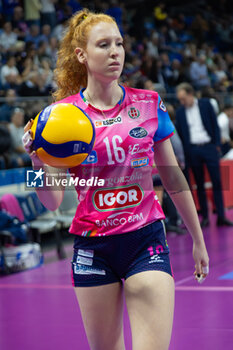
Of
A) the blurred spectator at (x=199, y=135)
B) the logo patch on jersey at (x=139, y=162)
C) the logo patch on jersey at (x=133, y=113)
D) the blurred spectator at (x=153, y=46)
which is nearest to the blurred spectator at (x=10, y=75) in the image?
the blurred spectator at (x=199, y=135)

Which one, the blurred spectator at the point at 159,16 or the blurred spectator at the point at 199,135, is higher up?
the blurred spectator at the point at 159,16

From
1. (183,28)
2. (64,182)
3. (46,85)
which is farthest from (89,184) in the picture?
(183,28)

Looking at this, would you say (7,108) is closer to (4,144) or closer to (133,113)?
(4,144)

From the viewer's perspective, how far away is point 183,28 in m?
21.9

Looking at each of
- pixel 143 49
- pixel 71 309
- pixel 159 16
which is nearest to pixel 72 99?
pixel 71 309

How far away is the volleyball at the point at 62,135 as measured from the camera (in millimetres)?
2529

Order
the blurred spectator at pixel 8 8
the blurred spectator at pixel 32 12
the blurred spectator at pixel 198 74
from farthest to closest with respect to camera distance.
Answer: the blurred spectator at pixel 198 74 < the blurred spectator at pixel 32 12 < the blurred spectator at pixel 8 8

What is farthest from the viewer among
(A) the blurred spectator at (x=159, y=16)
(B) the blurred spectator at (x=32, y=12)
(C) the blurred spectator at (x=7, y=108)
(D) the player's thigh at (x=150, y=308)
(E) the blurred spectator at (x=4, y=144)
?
(A) the blurred spectator at (x=159, y=16)

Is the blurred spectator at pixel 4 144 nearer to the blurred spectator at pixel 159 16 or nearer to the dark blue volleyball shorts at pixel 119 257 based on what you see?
the dark blue volleyball shorts at pixel 119 257

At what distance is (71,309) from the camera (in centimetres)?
552

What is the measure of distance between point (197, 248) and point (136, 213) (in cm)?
36

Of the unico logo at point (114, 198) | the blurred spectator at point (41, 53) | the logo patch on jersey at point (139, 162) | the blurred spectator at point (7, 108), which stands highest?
the logo patch on jersey at point (139, 162)

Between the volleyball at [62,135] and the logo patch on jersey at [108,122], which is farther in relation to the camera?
the logo patch on jersey at [108,122]

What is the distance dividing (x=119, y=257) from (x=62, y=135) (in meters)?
0.56
